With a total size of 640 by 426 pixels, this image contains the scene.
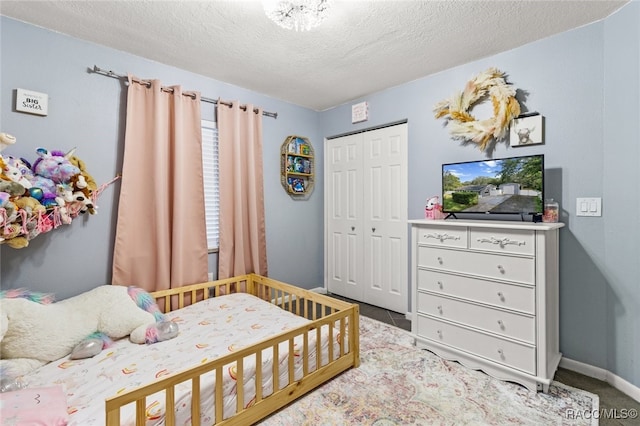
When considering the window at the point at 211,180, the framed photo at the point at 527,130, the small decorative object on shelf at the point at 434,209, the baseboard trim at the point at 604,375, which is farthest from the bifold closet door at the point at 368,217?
the window at the point at 211,180

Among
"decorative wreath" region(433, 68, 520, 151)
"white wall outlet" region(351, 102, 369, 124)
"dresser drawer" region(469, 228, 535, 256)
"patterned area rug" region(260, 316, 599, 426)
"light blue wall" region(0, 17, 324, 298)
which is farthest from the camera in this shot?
"white wall outlet" region(351, 102, 369, 124)

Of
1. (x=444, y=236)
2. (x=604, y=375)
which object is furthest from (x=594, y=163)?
(x=604, y=375)

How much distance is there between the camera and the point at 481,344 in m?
2.02

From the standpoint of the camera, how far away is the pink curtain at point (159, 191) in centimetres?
230

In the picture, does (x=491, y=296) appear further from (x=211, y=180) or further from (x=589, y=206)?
(x=211, y=180)

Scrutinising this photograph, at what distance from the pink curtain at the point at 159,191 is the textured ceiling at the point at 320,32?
38 centimetres

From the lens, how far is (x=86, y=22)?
196cm

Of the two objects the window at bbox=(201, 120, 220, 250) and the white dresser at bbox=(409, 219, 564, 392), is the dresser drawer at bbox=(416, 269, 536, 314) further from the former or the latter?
the window at bbox=(201, 120, 220, 250)

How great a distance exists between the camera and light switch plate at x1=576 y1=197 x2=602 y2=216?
6.41 feet

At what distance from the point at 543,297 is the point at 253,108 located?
9.30ft

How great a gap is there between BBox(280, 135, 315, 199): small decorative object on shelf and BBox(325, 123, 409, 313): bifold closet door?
0.26m

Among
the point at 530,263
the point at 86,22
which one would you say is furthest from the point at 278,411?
the point at 86,22

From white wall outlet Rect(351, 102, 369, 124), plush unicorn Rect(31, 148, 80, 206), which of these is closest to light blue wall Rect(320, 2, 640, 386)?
white wall outlet Rect(351, 102, 369, 124)

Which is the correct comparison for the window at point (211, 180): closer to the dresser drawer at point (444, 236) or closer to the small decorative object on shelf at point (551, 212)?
the dresser drawer at point (444, 236)
